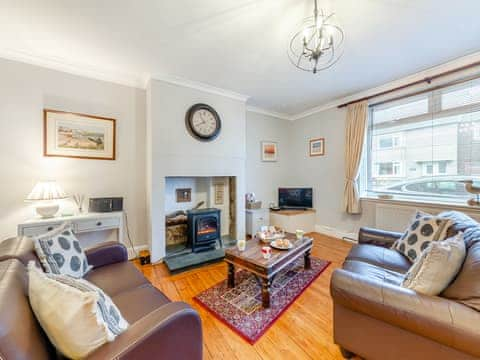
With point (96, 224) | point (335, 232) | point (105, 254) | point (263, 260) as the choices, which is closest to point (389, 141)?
point (335, 232)

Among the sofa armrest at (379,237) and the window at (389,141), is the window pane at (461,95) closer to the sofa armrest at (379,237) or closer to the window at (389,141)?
the window at (389,141)

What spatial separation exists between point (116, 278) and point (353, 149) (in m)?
3.86

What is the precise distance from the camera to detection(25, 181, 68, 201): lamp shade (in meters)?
2.25

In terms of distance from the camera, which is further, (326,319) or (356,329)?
(326,319)

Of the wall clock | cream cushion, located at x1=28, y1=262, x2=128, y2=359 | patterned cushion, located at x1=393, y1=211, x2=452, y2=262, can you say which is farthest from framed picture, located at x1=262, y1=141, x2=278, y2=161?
cream cushion, located at x1=28, y1=262, x2=128, y2=359

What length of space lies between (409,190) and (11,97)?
18.2 ft

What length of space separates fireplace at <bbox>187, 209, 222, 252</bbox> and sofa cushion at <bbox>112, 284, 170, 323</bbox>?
1633 millimetres

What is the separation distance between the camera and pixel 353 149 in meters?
Answer: 3.60

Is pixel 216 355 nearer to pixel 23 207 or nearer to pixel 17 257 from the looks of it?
pixel 17 257

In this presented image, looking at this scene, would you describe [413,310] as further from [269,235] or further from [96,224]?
[96,224]

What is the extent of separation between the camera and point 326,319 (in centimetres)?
179

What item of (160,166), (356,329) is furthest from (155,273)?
(356,329)

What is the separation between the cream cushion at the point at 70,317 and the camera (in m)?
0.79

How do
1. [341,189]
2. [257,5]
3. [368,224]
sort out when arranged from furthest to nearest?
[341,189], [368,224], [257,5]
